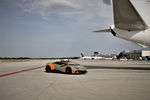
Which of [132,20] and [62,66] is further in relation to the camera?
[62,66]

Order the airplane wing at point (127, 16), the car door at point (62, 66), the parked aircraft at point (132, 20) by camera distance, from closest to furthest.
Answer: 1. the airplane wing at point (127, 16)
2. the parked aircraft at point (132, 20)
3. the car door at point (62, 66)

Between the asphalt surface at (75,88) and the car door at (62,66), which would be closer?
the asphalt surface at (75,88)

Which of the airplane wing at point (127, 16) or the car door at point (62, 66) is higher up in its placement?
the airplane wing at point (127, 16)

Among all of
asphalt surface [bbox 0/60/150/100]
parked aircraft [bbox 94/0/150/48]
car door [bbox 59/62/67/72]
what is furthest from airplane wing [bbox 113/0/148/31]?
car door [bbox 59/62/67/72]

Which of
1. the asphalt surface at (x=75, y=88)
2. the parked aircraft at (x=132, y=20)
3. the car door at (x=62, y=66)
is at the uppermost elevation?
the parked aircraft at (x=132, y=20)

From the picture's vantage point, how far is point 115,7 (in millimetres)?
11102

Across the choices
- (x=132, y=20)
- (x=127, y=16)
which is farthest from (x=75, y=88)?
(x=132, y=20)

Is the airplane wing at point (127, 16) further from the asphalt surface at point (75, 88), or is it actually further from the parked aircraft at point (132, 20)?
the asphalt surface at point (75, 88)

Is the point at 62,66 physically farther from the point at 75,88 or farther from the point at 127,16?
the point at 127,16

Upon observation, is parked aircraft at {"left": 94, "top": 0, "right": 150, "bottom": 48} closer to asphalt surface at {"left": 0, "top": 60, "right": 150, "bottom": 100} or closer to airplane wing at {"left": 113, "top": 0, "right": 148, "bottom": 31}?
airplane wing at {"left": 113, "top": 0, "right": 148, "bottom": 31}

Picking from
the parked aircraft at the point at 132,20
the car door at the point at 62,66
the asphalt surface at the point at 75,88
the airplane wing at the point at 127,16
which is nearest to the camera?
the asphalt surface at the point at 75,88

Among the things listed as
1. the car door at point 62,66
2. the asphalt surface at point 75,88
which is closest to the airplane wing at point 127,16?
the asphalt surface at point 75,88

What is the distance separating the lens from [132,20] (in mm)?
13305

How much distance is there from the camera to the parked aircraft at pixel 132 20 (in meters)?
11.2
